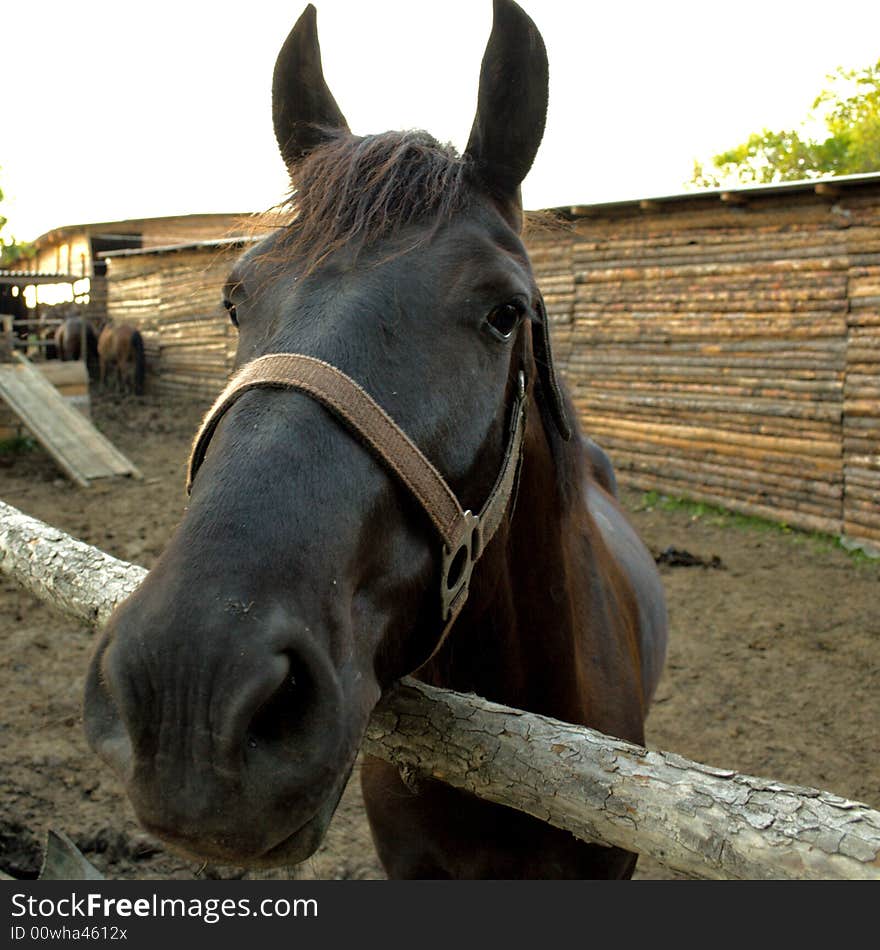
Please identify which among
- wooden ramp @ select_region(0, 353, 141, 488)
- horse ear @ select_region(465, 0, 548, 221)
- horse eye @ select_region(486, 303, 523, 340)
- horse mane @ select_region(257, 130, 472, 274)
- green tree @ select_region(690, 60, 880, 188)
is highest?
green tree @ select_region(690, 60, 880, 188)

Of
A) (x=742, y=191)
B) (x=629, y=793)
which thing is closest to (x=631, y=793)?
(x=629, y=793)

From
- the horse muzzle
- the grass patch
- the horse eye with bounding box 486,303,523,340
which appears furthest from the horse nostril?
the grass patch

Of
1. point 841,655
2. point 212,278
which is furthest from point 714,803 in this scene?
point 841,655

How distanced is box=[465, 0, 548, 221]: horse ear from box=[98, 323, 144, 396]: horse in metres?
21.1

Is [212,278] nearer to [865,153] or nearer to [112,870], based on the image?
[112,870]

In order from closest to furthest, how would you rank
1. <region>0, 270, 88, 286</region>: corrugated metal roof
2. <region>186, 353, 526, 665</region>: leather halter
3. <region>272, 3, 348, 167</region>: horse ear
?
<region>186, 353, 526, 665</region>: leather halter
<region>272, 3, 348, 167</region>: horse ear
<region>0, 270, 88, 286</region>: corrugated metal roof

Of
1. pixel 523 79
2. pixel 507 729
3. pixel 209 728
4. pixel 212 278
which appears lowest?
pixel 507 729

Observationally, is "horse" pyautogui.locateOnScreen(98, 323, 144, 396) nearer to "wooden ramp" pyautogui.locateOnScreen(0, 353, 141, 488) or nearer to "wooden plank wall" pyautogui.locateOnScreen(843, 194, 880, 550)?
"wooden ramp" pyautogui.locateOnScreen(0, 353, 141, 488)

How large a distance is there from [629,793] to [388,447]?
742 millimetres

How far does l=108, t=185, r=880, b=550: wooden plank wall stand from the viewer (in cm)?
859

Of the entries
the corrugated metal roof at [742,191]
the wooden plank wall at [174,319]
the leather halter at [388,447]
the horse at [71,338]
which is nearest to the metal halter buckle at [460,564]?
the leather halter at [388,447]

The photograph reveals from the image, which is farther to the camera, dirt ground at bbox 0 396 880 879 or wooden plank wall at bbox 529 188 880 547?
wooden plank wall at bbox 529 188 880 547
